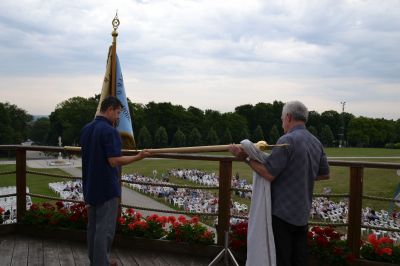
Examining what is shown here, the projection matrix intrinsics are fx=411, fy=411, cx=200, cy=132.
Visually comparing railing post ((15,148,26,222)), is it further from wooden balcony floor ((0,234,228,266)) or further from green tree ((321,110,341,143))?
green tree ((321,110,341,143))

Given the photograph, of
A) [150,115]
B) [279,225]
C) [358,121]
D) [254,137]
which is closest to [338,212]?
[279,225]

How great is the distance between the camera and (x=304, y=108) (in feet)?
10.3

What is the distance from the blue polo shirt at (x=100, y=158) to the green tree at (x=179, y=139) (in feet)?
256

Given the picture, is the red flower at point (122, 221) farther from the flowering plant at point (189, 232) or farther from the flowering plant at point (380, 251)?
the flowering plant at point (380, 251)

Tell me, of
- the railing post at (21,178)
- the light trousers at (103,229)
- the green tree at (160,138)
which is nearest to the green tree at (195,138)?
the green tree at (160,138)

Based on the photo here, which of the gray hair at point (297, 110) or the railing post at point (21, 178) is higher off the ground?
the gray hair at point (297, 110)

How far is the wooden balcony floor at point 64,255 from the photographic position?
15.2ft

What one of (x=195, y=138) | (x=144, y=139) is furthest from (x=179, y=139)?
(x=144, y=139)

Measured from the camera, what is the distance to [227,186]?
15.9 ft

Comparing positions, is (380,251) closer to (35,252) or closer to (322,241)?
(322,241)

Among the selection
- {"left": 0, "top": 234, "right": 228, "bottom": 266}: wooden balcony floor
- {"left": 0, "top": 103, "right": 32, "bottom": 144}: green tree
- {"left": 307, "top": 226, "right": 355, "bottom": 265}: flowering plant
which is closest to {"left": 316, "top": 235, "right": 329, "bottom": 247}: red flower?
{"left": 307, "top": 226, "right": 355, "bottom": 265}: flowering plant

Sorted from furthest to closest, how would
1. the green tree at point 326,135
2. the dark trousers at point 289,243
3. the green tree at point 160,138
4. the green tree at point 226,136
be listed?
the green tree at point 326,135 < the green tree at point 226,136 < the green tree at point 160,138 < the dark trousers at point 289,243

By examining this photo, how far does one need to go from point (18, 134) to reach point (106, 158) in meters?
74.5

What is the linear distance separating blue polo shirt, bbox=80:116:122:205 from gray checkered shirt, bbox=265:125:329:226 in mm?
1296
